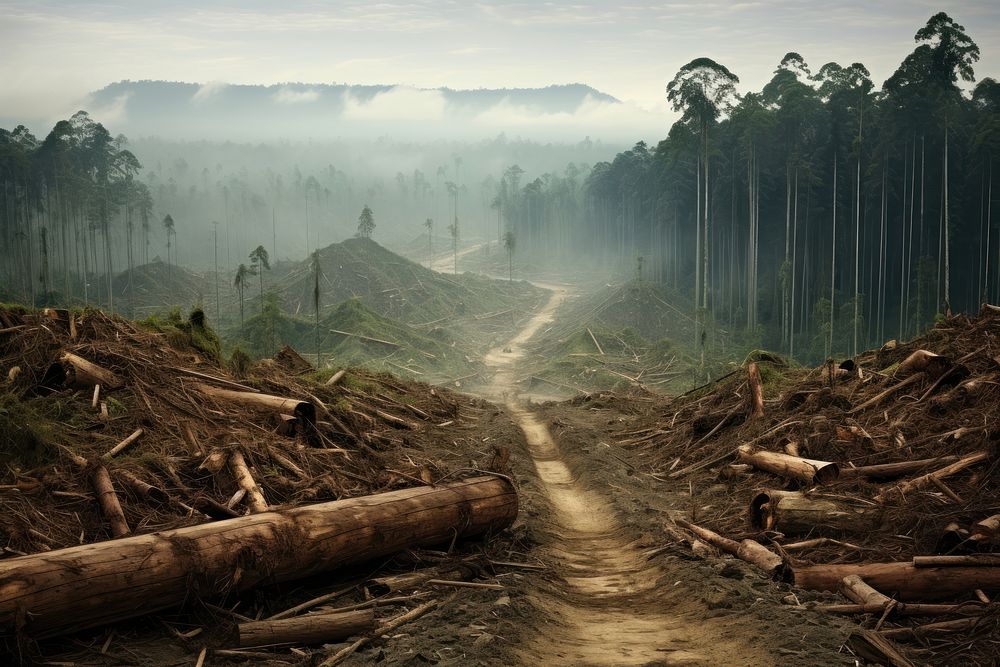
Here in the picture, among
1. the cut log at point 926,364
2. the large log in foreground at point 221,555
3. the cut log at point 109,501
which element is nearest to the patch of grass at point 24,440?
the cut log at point 109,501

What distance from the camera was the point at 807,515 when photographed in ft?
32.0

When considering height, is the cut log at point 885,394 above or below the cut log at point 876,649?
above

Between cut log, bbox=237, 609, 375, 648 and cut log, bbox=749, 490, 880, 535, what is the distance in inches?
216

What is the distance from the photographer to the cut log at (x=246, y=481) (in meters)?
8.74

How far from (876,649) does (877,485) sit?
4505 millimetres

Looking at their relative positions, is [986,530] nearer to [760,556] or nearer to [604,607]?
[760,556]

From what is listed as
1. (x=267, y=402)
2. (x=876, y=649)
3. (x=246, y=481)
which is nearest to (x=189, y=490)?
(x=246, y=481)

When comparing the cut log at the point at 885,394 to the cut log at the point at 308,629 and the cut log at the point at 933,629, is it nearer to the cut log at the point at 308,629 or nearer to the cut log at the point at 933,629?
the cut log at the point at 933,629

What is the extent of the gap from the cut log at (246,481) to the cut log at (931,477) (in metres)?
7.32

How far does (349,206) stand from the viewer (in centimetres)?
19212

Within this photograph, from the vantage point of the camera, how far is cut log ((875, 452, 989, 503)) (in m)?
9.61

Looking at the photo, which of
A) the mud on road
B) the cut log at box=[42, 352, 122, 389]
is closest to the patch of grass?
the cut log at box=[42, 352, 122, 389]

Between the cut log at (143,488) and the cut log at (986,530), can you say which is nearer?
the cut log at (986,530)

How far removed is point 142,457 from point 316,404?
4864 millimetres
